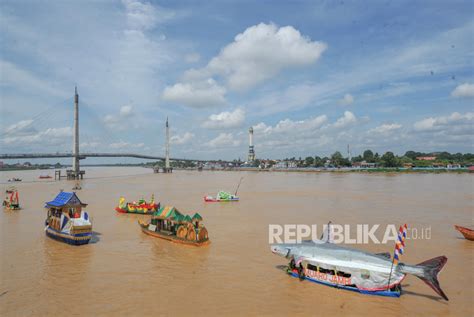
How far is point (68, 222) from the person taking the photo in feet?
56.5

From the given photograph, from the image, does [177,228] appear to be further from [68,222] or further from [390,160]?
[390,160]

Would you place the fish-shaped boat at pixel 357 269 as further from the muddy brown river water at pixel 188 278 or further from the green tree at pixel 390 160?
the green tree at pixel 390 160

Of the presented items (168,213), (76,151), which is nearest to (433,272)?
(168,213)

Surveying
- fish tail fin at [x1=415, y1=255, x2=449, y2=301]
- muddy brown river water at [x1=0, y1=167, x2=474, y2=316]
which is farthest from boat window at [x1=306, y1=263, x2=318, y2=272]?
fish tail fin at [x1=415, y1=255, x2=449, y2=301]

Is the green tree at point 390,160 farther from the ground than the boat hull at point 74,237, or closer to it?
farther from the ground

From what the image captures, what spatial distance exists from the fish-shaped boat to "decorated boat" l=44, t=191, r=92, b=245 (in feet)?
36.5

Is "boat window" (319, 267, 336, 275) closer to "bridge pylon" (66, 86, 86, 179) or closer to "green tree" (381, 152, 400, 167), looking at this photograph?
"bridge pylon" (66, 86, 86, 179)

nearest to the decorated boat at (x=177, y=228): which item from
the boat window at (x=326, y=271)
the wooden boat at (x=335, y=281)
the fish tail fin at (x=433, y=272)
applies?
the wooden boat at (x=335, y=281)

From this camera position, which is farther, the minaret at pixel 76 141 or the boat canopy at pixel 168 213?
the minaret at pixel 76 141

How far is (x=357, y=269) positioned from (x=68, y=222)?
47.3ft

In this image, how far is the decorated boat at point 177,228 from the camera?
1691cm

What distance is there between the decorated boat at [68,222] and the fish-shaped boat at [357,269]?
1112cm

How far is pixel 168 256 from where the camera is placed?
1552 cm

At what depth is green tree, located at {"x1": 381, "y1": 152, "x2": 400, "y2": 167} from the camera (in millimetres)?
130000
